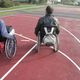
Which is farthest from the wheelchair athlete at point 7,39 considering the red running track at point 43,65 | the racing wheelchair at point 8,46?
the red running track at point 43,65

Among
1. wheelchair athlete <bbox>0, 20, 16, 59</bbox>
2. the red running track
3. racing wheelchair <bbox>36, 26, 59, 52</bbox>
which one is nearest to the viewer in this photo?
the red running track

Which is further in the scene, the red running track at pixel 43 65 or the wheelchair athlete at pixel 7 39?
the wheelchair athlete at pixel 7 39

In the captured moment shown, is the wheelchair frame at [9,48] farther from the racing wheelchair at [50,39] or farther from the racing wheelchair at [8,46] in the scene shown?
the racing wheelchair at [50,39]

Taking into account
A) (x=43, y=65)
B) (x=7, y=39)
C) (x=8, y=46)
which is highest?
(x=7, y=39)

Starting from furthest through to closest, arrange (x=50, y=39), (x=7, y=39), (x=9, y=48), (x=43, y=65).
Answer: (x=50, y=39) < (x=9, y=48) < (x=7, y=39) < (x=43, y=65)

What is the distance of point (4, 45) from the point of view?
10.9 meters

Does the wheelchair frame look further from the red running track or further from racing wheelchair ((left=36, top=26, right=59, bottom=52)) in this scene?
racing wheelchair ((left=36, top=26, right=59, bottom=52))

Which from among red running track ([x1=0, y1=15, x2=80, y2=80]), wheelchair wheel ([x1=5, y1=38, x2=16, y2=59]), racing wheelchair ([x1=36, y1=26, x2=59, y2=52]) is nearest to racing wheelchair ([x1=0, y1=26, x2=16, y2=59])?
wheelchair wheel ([x1=5, y1=38, x2=16, y2=59])

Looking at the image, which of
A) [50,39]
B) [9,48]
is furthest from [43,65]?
[50,39]

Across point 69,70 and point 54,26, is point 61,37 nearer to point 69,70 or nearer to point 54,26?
point 54,26

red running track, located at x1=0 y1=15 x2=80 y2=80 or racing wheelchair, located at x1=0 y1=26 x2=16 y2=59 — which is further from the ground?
racing wheelchair, located at x1=0 y1=26 x2=16 y2=59

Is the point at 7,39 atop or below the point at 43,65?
atop

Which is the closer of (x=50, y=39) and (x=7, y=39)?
(x=7, y=39)

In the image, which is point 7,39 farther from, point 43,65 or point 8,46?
point 43,65
